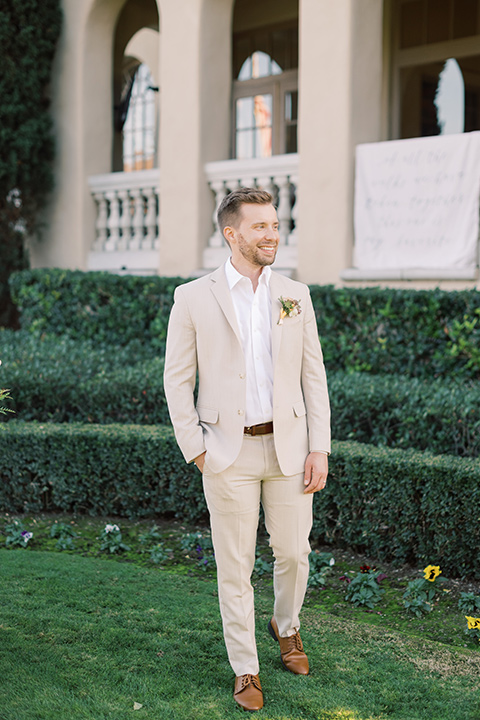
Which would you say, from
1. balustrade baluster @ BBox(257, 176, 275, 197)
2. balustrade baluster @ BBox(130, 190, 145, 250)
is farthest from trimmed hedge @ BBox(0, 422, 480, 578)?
balustrade baluster @ BBox(130, 190, 145, 250)

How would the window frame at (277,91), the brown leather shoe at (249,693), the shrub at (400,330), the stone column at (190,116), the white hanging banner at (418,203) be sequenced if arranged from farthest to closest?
the window frame at (277,91), the stone column at (190,116), the white hanging banner at (418,203), the shrub at (400,330), the brown leather shoe at (249,693)

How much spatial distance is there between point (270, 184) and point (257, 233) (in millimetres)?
6503

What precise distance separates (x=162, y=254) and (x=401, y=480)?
614cm

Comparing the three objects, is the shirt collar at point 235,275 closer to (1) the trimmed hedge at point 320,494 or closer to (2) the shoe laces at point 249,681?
(1) the trimmed hedge at point 320,494

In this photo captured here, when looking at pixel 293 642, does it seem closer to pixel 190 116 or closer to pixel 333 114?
pixel 333 114

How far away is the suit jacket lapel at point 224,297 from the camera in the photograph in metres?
3.40

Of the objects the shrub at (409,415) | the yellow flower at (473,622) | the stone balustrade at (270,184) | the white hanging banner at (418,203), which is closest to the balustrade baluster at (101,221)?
the stone balustrade at (270,184)

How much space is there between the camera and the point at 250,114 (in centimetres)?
1320

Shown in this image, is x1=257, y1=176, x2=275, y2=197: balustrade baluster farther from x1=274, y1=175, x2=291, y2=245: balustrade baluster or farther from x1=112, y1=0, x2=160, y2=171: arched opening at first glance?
x1=112, y1=0, x2=160, y2=171: arched opening

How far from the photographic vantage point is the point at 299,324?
348cm

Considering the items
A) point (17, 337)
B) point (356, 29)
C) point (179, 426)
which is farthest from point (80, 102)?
point (179, 426)

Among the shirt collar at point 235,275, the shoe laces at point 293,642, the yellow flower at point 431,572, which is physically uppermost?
the shirt collar at point 235,275

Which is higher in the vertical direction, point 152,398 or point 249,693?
point 152,398

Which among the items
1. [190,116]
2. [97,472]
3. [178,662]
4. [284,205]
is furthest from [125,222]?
[178,662]
